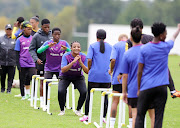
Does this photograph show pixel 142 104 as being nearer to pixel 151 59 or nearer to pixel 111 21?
pixel 151 59

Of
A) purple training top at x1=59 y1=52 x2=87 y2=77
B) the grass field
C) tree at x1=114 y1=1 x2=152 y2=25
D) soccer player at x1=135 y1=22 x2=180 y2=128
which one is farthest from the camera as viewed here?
tree at x1=114 y1=1 x2=152 y2=25

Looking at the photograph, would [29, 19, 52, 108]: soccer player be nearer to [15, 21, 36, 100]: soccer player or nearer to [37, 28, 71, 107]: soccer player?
[37, 28, 71, 107]: soccer player

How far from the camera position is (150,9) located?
108 m

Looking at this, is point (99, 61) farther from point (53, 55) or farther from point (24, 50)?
point (24, 50)

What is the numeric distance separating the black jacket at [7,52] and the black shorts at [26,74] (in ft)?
6.07

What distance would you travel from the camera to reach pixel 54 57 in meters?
13.2

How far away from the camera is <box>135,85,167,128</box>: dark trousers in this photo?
26.2 feet

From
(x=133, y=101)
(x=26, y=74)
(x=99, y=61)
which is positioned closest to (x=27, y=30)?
(x=26, y=74)

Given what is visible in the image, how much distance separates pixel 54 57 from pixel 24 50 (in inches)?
81.6

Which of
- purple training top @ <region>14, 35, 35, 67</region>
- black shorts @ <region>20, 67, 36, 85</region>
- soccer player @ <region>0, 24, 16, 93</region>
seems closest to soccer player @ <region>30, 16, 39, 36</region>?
purple training top @ <region>14, 35, 35, 67</region>

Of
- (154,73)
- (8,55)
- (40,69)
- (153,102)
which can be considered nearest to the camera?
(154,73)

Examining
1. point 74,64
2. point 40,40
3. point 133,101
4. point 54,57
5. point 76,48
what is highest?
point 40,40

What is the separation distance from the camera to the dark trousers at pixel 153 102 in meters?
8.00

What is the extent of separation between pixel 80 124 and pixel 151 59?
11.3ft
